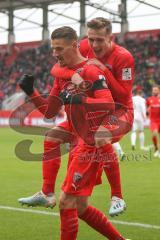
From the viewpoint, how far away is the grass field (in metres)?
6.59

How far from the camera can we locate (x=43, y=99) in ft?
19.5

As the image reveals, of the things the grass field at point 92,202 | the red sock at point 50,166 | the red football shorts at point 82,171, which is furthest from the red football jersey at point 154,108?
the red football shorts at point 82,171

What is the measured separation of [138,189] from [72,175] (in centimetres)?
501

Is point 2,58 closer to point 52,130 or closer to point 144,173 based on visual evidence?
point 144,173

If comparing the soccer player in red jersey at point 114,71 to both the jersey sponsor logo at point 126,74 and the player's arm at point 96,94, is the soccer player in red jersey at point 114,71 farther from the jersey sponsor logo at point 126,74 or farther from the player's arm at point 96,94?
the player's arm at point 96,94

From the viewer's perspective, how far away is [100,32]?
18.8 ft

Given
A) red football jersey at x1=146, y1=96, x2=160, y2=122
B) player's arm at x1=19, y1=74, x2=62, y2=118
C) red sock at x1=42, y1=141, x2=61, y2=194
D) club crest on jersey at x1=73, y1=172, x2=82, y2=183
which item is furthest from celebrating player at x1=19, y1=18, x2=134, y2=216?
red football jersey at x1=146, y1=96, x2=160, y2=122

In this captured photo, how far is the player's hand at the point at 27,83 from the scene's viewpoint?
550 cm

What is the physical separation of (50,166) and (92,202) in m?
2.61

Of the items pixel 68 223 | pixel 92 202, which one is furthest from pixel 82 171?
pixel 92 202

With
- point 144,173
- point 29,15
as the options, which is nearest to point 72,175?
point 144,173

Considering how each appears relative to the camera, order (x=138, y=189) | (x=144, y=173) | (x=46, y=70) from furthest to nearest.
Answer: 1. (x=46, y=70)
2. (x=144, y=173)
3. (x=138, y=189)

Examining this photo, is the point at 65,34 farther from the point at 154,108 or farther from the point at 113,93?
the point at 154,108

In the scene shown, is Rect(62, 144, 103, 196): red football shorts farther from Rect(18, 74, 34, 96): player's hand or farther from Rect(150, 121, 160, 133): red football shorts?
Rect(150, 121, 160, 133): red football shorts
